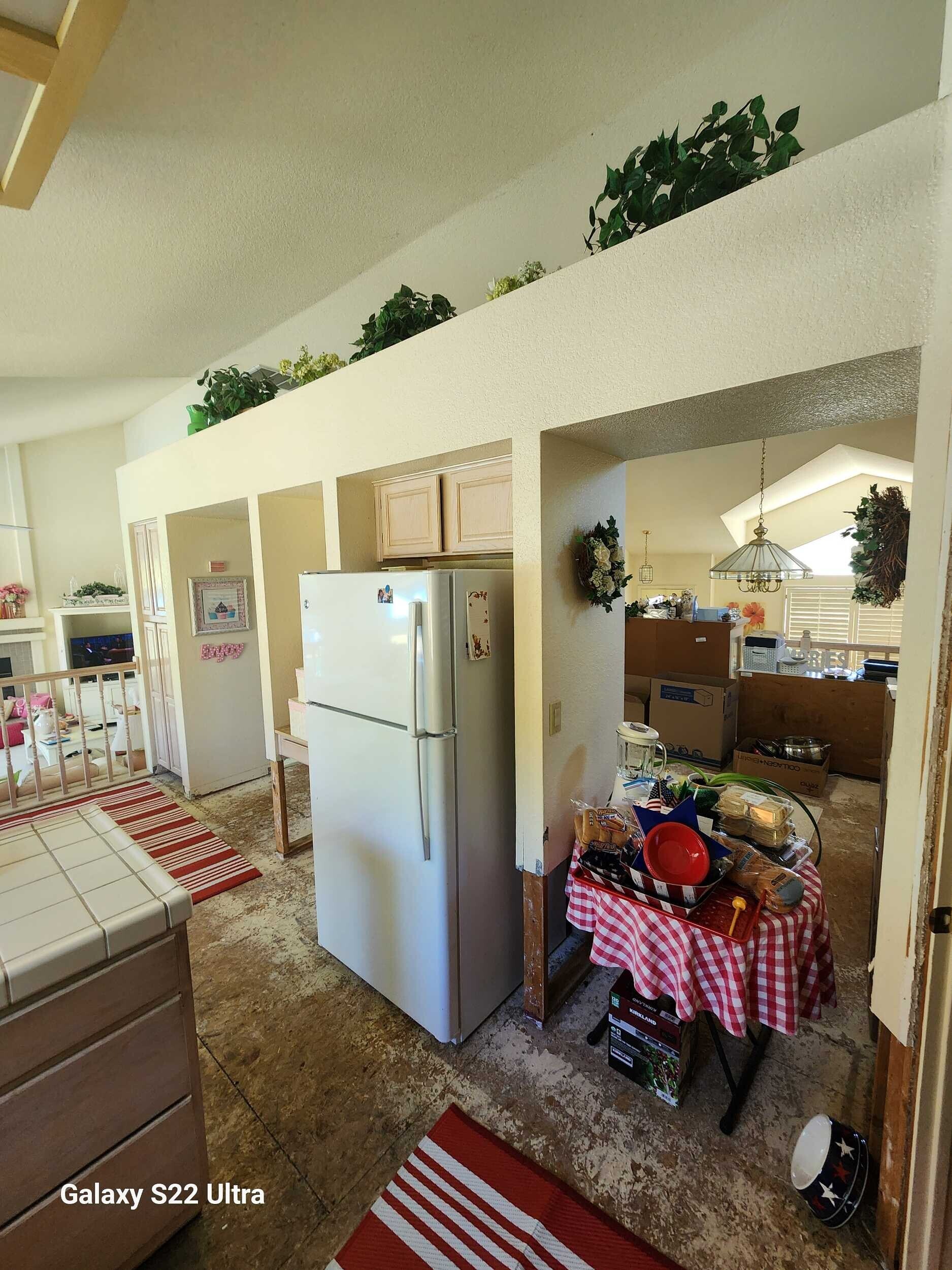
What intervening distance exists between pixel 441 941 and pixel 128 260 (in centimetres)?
326

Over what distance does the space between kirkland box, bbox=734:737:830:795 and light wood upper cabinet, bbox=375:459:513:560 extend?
9.35 ft

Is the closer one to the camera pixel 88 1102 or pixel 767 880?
pixel 88 1102

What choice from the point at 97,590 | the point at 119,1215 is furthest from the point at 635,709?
the point at 97,590

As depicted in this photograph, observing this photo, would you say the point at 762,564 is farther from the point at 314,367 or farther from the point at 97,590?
the point at 97,590

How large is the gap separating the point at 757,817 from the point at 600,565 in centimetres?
97

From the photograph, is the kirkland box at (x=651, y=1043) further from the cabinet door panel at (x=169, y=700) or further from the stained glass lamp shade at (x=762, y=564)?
the cabinet door panel at (x=169, y=700)

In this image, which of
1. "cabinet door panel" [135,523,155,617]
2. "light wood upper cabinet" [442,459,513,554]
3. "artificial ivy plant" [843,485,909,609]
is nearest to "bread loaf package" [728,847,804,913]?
"artificial ivy plant" [843,485,909,609]

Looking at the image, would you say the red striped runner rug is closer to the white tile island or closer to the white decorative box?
the white tile island

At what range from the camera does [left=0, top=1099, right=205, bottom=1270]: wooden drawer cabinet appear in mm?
959

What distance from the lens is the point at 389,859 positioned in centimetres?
185

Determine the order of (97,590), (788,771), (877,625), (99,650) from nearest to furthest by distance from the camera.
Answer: (788,771) → (97,590) → (99,650) → (877,625)

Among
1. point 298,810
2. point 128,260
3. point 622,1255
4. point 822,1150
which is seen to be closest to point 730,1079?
point 822,1150

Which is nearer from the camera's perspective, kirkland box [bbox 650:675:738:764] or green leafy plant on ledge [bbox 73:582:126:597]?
kirkland box [bbox 650:675:738:764]

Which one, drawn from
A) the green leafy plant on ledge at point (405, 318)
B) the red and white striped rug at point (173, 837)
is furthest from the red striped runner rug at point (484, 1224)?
the green leafy plant on ledge at point (405, 318)
